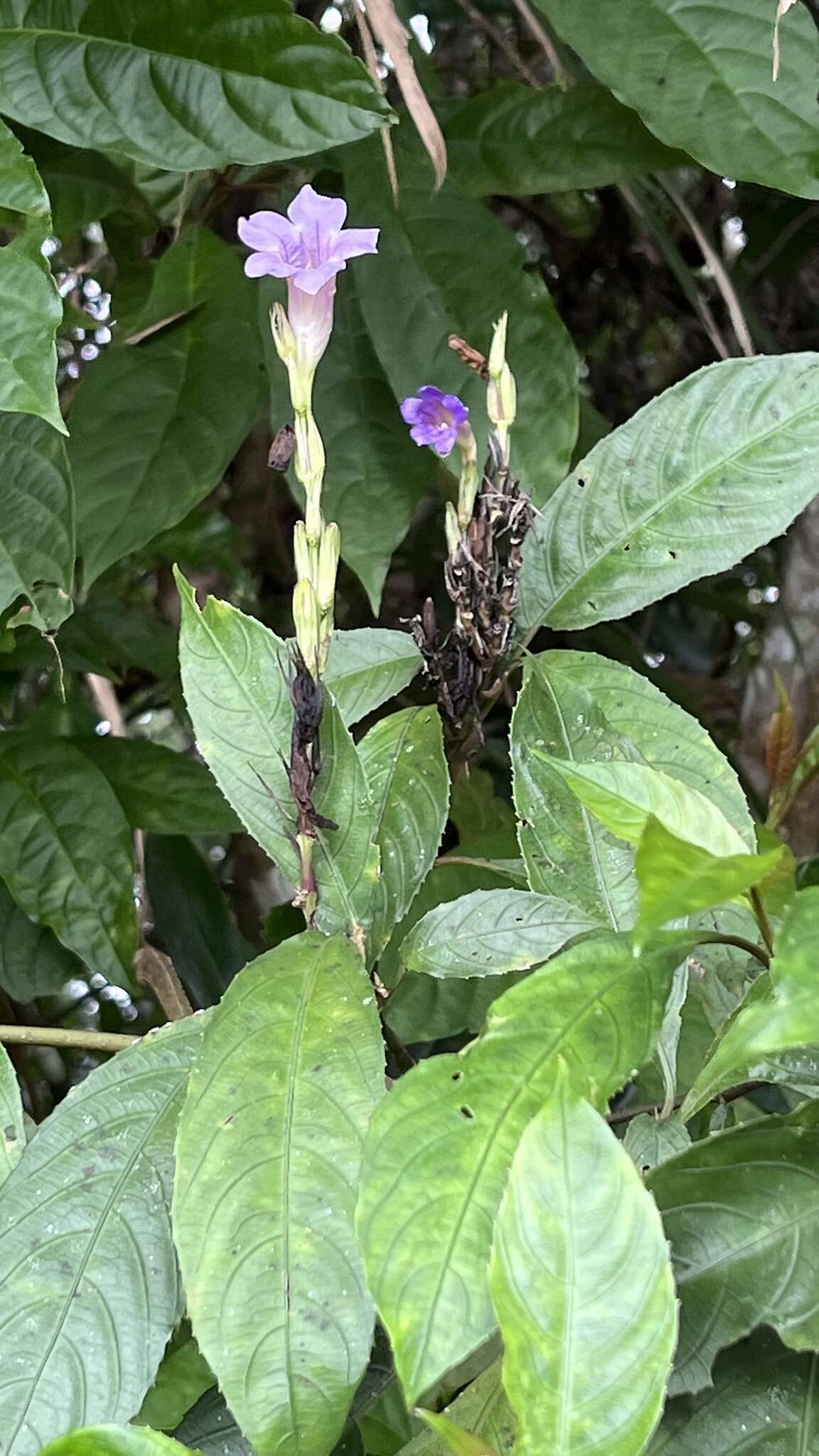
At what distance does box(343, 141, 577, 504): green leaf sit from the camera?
743mm

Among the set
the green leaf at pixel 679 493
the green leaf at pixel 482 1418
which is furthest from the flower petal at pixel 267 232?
the green leaf at pixel 482 1418

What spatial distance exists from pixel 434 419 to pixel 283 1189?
1.12 feet

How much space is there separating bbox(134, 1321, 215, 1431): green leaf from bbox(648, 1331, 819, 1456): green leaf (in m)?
0.20

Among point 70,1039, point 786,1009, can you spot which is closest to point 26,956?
point 70,1039

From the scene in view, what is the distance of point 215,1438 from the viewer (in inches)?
19.7

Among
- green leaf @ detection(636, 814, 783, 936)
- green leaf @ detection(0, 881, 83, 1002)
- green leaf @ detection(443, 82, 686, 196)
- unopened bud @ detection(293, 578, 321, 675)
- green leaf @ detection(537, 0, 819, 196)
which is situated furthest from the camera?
green leaf @ detection(0, 881, 83, 1002)

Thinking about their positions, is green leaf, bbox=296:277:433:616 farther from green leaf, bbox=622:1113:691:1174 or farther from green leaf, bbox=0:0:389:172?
green leaf, bbox=622:1113:691:1174

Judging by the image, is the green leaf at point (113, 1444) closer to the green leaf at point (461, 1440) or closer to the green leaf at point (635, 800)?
the green leaf at point (461, 1440)

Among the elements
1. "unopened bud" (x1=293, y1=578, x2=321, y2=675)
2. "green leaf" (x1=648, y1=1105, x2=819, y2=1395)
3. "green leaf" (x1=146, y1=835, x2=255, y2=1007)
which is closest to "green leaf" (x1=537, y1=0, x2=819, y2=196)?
"unopened bud" (x1=293, y1=578, x2=321, y2=675)

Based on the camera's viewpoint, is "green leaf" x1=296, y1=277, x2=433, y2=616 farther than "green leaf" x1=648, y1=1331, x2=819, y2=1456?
Yes

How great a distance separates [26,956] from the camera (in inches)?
35.9

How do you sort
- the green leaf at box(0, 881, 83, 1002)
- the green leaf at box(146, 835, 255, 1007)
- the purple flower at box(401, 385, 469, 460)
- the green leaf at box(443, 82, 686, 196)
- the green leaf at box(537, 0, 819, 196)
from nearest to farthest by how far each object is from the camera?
the purple flower at box(401, 385, 469, 460), the green leaf at box(537, 0, 819, 196), the green leaf at box(443, 82, 686, 196), the green leaf at box(0, 881, 83, 1002), the green leaf at box(146, 835, 255, 1007)

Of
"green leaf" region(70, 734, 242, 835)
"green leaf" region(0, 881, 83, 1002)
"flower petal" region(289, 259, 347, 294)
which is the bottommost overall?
"green leaf" region(0, 881, 83, 1002)

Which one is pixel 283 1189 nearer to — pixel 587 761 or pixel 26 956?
pixel 587 761
